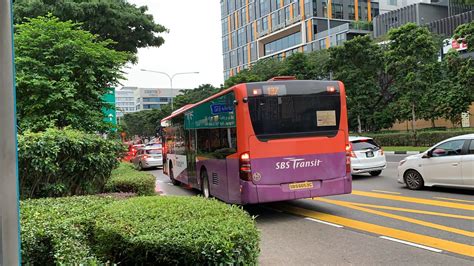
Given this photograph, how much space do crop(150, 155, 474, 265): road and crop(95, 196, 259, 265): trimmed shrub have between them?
203 cm

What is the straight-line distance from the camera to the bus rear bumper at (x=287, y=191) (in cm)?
862

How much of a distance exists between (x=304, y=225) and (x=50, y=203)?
454cm

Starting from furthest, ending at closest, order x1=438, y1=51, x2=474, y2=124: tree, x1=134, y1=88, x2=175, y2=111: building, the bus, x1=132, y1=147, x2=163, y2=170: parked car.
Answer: x1=134, y1=88, x2=175, y2=111: building < x1=438, y1=51, x2=474, y2=124: tree < x1=132, y1=147, x2=163, y2=170: parked car < the bus

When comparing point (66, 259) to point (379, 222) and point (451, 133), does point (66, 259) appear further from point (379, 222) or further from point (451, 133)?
point (451, 133)

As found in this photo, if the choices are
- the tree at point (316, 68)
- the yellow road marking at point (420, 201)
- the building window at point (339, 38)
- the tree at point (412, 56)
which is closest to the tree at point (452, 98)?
the tree at point (412, 56)

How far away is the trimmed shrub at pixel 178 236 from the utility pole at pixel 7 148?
4.21 feet

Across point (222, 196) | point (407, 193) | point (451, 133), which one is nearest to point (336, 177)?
point (222, 196)

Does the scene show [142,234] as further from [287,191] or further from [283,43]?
[283,43]

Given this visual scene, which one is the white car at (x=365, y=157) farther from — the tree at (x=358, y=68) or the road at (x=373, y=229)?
the tree at (x=358, y=68)

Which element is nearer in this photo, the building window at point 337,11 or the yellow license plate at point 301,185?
the yellow license plate at point 301,185

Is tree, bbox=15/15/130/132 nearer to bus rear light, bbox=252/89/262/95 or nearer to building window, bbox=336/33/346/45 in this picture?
bus rear light, bbox=252/89/262/95

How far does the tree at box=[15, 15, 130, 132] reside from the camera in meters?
10.4

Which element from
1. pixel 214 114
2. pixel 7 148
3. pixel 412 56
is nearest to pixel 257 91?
pixel 214 114

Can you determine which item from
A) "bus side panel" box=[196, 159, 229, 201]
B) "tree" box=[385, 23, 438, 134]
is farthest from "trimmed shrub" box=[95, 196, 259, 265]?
"tree" box=[385, 23, 438, 134]
